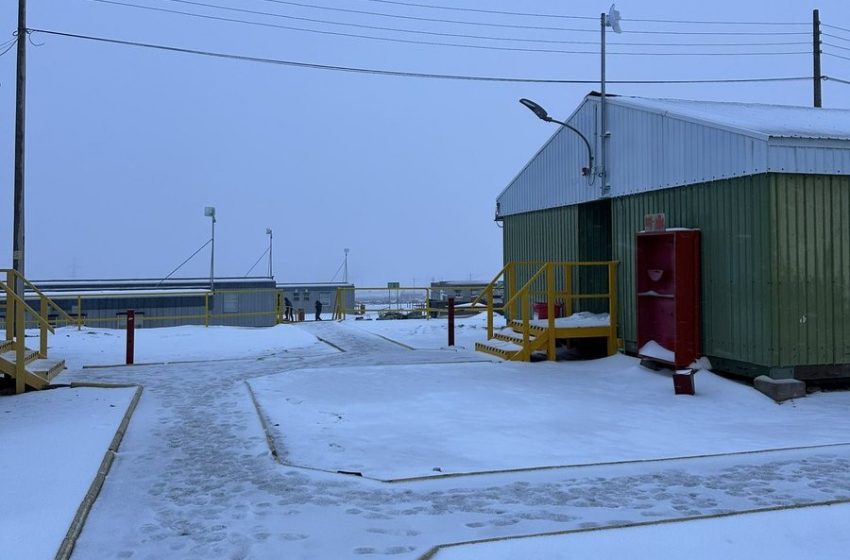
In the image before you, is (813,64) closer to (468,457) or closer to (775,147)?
(775,147)

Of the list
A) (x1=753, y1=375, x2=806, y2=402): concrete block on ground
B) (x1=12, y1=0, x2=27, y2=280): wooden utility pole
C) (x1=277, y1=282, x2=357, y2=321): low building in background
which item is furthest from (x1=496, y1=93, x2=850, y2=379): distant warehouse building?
(x1=277, y1=282, x2=357, y2=321): low building in background

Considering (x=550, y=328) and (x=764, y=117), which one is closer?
(x=764, y=117)

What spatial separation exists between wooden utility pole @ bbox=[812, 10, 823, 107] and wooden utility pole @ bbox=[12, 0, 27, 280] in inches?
1030

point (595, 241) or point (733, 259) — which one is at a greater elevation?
point (595, 241)

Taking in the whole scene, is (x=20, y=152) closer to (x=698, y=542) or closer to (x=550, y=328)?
(x=550, y=328)

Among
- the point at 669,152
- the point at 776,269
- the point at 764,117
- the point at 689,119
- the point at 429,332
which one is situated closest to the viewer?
the point at 776,269

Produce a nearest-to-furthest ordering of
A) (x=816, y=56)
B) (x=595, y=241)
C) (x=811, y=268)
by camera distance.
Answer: (x=811, y=268), (x=595, y=241), (x=816, y=56)

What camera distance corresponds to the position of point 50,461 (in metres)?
6.57

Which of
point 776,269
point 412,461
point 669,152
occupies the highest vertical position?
point 669,152

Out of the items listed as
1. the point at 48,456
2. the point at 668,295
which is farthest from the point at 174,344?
the point at 668,295

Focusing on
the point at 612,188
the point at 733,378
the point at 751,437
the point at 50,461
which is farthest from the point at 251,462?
the point at 612,188

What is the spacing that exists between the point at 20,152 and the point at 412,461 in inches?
552

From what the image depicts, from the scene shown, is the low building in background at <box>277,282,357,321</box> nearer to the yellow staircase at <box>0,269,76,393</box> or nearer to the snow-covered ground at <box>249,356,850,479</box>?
the yellow staircase at <box>0,269,76,393</box>

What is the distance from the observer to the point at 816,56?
1079 inches
